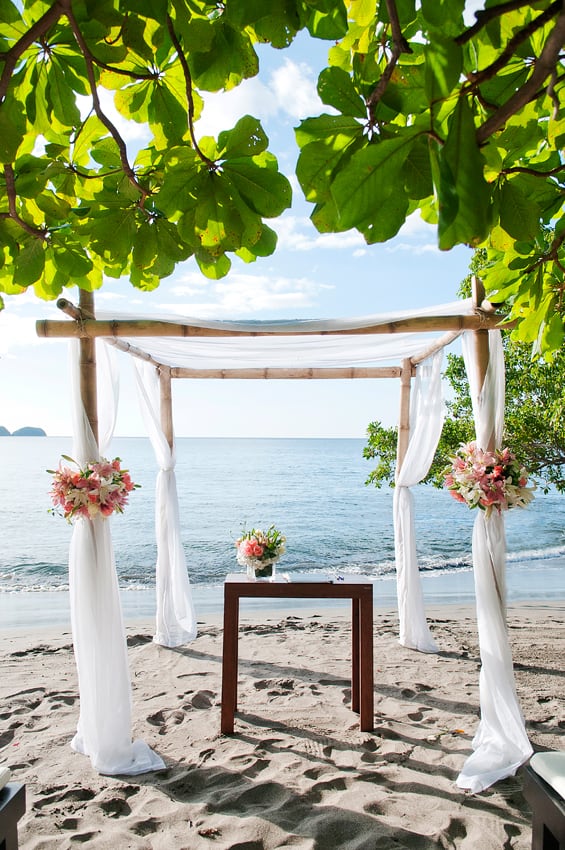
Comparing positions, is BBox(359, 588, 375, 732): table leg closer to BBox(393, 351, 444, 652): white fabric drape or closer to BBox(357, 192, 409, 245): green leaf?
BBox(393, 351, 444, 652): white fabric drape

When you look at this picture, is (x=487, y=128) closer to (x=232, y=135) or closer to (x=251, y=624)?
(x=232, y=135)

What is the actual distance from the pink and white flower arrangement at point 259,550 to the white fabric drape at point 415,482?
1187mm

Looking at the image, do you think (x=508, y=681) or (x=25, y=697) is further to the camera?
(x=25, y=697)

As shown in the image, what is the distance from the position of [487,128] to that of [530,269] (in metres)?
0.80

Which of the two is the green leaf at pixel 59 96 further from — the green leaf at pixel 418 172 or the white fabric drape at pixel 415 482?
the white fabric drape at pixel 415 482

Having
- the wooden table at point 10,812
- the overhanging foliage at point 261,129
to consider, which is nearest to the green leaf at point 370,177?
the overhanging foliage at point 261,129

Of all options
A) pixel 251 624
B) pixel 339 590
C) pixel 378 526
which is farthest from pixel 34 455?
pixel 339 590

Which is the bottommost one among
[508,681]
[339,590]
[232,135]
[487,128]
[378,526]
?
[378,526]

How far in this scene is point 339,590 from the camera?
343cm

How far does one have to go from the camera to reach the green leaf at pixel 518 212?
839 millimetres

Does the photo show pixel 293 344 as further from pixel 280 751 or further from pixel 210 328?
pixel 280 751

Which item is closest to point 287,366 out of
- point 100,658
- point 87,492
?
point 87,492

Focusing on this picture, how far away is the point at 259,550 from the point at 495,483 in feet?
4.97

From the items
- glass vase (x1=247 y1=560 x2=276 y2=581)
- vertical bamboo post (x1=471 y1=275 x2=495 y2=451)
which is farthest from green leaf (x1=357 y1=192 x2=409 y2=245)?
glass vase (x1=247 y1=560 x2=276 y2=581)
